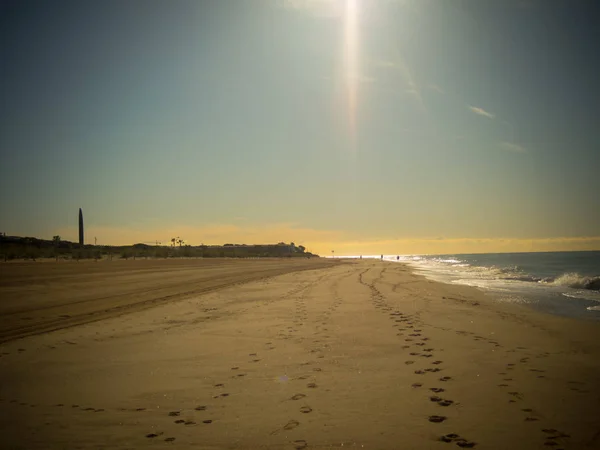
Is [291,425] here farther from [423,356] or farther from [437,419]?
[423,356]

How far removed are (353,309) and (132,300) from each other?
9.23 m

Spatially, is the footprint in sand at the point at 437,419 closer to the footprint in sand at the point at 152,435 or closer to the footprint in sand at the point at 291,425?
the footprint in sand at the point at 291,425

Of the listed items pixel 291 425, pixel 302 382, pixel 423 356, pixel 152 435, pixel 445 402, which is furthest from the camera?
pixel 423 356

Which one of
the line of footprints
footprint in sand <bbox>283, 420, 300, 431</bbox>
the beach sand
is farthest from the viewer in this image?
footprint in sand <bbox>283, 420, 300, 431</bbox>

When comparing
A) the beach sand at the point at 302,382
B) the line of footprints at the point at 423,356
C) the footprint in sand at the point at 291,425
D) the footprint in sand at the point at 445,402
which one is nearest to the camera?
the line of footprints at the point at 423,356

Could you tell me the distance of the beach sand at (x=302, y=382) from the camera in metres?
3.98

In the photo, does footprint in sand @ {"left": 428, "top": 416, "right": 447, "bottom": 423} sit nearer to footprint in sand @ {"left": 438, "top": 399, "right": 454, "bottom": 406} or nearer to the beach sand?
the beach sand

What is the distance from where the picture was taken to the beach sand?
3.98 metres

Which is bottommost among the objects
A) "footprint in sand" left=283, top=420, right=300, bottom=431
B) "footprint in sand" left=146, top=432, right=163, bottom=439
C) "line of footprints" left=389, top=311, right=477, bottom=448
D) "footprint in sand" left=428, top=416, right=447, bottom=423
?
"line of footprints" left=389, top=311, right=477, bottom=448

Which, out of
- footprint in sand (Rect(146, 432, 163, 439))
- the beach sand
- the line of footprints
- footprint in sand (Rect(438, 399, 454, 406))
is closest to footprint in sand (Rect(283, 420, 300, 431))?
the beach sand

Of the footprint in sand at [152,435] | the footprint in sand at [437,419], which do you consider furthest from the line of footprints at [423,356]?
the footprint in sand at [152,435]

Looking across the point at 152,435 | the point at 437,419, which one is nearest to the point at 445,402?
the point at 437,419

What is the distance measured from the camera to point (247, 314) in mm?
11992

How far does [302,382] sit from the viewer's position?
557cm
